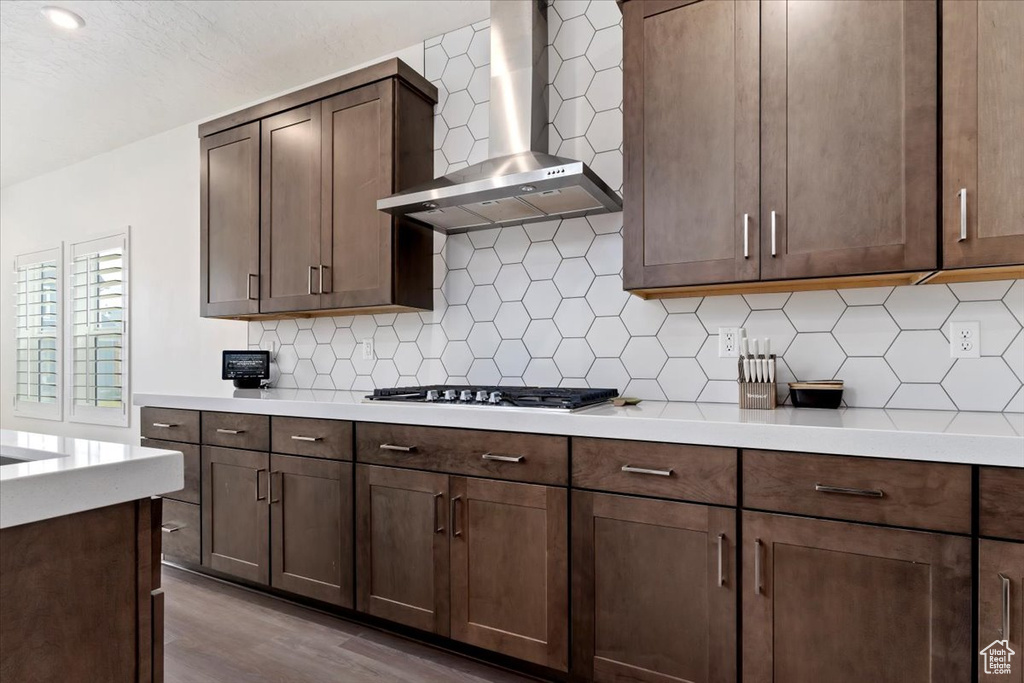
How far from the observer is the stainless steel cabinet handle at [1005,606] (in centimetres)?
127

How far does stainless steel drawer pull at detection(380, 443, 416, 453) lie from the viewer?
2.09 m

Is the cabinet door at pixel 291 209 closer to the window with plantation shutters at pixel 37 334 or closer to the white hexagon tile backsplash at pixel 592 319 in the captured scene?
the white hexagon tile backsplash at pixel 592 319

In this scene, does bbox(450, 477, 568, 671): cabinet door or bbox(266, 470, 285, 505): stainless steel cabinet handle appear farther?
bbox(266, 470, 285, 505): stainless steel cabinet handle

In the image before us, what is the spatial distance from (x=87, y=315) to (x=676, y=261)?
190 inches

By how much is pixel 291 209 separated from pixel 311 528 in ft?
5.22

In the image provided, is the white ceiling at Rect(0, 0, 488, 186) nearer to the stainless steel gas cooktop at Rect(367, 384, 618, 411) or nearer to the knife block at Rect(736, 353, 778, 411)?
the stainless steel gas cooktop at Rect(367, 384, 618, 411)

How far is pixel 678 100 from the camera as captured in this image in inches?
76.2

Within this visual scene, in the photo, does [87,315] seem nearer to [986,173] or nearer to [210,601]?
[210,601]

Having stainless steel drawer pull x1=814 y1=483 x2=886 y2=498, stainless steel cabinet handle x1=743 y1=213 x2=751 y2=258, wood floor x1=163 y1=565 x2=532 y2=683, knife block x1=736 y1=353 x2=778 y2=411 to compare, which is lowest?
wood floor x1=163 y1=565 x2=532 y2=683

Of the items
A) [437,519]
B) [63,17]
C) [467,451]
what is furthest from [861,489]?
[63,17]

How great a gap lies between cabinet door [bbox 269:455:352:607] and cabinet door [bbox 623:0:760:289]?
1444mm

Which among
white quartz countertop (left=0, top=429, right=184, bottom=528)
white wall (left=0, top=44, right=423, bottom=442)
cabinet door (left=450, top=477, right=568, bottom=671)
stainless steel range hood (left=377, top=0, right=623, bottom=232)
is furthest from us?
white wall (left=0, top=44, right=423, bottom=442)

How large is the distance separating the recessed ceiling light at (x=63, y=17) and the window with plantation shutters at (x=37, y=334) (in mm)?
2779

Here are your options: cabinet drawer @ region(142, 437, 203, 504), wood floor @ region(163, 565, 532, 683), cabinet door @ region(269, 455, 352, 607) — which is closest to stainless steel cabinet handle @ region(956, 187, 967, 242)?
wood floor @ region(163, 565, 532, 683)
